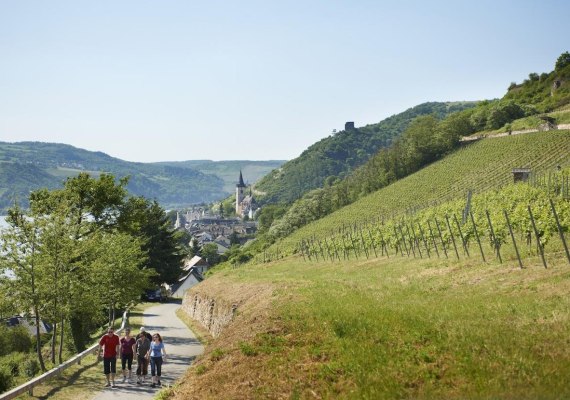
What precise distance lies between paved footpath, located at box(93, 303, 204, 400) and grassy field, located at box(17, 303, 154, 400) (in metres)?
0.30

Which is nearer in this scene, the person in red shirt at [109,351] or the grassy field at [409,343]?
the grassy field at [409,343]

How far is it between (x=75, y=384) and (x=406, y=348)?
1268cm

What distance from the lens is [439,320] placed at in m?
13.8

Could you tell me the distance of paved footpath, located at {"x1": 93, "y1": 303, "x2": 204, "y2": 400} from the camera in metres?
17.9

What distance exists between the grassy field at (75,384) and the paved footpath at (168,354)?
0.97 ft

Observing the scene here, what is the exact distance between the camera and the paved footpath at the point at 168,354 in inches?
706

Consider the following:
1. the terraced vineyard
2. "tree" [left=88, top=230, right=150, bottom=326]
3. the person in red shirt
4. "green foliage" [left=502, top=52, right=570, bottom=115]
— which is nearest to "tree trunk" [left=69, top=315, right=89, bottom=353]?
"tree" [left=88, top=230, right=150, bottom=326]

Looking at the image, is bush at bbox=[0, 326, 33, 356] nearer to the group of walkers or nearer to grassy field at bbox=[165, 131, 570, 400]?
the group of walkers

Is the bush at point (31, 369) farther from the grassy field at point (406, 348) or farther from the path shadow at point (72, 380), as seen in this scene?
the grassy field at point (406, 348)

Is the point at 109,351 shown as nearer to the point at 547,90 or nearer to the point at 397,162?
the point at 397,162

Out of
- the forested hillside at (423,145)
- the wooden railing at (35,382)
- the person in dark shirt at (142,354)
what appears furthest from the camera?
the forested hillside at (423,145)

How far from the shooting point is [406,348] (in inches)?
485

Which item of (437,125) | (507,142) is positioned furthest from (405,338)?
(437,125)

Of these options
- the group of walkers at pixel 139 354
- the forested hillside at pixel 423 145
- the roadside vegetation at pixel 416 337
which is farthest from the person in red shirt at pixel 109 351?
the forested hillside at pixel 423 145
